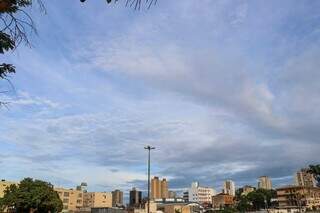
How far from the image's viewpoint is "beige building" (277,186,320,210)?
158 meters

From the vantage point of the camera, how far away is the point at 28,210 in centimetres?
7825

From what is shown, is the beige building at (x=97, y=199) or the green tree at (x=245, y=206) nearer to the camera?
the green tree at (x=245, y=206)

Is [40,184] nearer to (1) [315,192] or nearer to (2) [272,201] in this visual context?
(2) [272,201]

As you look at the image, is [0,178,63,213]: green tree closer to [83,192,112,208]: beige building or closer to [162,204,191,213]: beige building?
[162,204,191,213]: beige building

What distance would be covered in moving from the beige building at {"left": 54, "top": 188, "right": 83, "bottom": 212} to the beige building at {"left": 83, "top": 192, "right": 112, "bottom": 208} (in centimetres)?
458

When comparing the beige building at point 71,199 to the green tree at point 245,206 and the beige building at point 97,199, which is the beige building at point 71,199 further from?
the green tree at point 245,206

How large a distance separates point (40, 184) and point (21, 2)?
254 ft

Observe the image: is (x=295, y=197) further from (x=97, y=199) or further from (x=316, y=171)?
(x=97, y=199)

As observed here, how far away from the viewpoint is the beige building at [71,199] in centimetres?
16650

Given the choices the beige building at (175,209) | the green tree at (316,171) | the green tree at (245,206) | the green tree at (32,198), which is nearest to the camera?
the green tree at (32,198)

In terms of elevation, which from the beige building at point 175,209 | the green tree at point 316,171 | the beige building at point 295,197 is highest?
the green tree at point 316,171

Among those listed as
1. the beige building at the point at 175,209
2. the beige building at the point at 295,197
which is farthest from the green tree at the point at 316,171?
the beige building at the point at 175,209

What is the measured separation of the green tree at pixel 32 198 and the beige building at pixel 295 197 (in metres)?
105

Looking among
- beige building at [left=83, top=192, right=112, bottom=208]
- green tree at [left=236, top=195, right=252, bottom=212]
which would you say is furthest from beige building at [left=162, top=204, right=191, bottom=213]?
beige building at [left=83, top=192, right=112, bottom=208]
